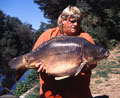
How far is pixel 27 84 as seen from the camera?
311 inches

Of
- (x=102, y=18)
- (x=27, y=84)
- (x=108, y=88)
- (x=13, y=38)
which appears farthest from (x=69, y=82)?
(x=13, y=38)

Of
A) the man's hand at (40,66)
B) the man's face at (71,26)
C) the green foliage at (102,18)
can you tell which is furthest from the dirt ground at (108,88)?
the green foliage at (102,18)

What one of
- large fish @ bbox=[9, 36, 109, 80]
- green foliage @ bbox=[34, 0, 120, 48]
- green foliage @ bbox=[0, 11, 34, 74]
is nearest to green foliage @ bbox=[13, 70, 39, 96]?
large fish @ bbox=[9, 36, 109, 80]

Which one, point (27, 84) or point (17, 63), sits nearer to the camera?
point (17, 63)

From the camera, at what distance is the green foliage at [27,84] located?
730 cm

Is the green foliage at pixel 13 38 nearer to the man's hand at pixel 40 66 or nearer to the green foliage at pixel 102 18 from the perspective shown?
the green foliage at pixel 102 18

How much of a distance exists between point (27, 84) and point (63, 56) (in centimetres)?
622

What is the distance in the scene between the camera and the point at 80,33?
2.35 metres

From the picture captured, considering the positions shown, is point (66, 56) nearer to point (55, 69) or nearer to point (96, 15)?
point (55, 69)

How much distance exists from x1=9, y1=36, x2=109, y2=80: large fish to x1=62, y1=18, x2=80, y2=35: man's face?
0.55 ft

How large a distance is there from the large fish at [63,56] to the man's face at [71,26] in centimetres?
17

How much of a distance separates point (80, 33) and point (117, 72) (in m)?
5.41

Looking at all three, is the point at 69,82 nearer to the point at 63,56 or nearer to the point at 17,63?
the point at 63,56

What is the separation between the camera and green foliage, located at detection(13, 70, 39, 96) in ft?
24.0
